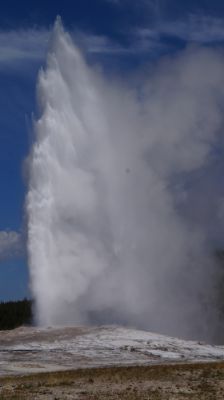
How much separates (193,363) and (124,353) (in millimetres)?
3918

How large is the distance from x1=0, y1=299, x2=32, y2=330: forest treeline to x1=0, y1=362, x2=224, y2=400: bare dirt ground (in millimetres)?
43059

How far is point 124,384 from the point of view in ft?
72.8

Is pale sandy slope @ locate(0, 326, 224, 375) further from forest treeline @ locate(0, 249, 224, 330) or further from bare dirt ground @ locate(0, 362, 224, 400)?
forest treeline @ locate(0, 249, 224, 330)

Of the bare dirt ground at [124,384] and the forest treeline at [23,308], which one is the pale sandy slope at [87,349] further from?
the forest treeline at [23,308]

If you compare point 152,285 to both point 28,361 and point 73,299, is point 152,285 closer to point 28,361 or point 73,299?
point 73,299

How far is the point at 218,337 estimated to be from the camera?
55875 millimetres

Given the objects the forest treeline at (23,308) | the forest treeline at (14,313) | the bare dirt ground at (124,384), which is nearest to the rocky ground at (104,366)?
the bare dirt ground at (124,384)

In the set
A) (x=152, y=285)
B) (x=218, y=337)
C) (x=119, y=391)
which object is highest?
(x=152, y=285)

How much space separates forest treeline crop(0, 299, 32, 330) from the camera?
→ 230ft

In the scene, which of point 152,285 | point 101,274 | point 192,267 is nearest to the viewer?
point 101,274

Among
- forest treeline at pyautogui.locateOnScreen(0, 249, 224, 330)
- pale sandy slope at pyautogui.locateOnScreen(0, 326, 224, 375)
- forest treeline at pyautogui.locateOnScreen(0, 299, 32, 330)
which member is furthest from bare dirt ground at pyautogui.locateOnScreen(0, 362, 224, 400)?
forest treeline at pyautogui.locateOnScreen(0, 299, 32, 330)

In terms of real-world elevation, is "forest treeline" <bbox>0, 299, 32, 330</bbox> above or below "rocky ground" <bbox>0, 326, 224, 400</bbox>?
above

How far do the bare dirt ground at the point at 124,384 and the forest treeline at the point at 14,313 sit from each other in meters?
43.1

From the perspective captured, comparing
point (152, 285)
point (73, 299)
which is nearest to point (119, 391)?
point (73, 299)
